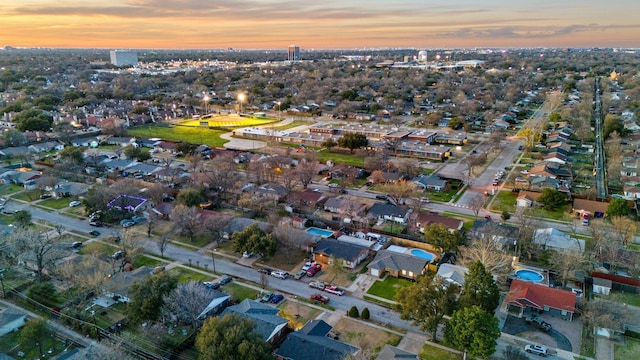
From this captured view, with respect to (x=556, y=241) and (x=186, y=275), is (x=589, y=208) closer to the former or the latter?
(x=556, y=241)

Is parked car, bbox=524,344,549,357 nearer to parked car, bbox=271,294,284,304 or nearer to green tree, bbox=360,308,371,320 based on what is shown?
green tree, bbox=360,308,371,320

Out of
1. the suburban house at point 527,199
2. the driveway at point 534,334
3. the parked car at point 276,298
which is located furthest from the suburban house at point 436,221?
the parked car at point 276,298

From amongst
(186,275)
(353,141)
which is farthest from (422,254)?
(353,141)

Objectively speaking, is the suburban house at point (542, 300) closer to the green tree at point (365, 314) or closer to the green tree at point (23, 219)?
the green tree at point (365, 314)

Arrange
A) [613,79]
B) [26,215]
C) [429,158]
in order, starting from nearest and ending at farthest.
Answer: [26,215] < [429,158] < [613,79]

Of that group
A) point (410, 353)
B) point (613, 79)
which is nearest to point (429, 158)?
point (410, 353)

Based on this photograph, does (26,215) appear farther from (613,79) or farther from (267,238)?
(613,79)
